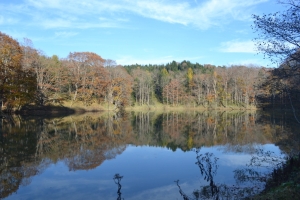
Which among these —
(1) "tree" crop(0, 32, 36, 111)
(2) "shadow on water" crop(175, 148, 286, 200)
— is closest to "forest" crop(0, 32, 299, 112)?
(1) "tree" crop(0, 32, 36, 111)

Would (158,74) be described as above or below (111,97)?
above

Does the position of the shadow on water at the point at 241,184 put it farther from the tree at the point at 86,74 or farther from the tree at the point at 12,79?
the tree at the point at 86,74

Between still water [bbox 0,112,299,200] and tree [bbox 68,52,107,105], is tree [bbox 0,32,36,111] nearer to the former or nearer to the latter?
tree [bbox 68,52,107,105]

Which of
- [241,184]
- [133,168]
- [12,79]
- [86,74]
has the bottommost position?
[133,168]

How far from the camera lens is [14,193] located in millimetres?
8016

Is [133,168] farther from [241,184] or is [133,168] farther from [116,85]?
[116,85]

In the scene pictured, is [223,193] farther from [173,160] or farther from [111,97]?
[111,97]

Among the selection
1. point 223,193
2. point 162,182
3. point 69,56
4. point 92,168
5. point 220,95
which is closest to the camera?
point 223,193

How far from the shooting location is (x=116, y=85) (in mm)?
61844

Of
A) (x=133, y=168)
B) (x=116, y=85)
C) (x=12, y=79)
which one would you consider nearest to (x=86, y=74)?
(x=116, y=85)

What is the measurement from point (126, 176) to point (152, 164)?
234 cm

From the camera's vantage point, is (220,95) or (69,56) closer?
(69,56)

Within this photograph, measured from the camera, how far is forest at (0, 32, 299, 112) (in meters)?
37.2

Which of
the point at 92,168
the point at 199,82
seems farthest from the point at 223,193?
the point at 199,82
